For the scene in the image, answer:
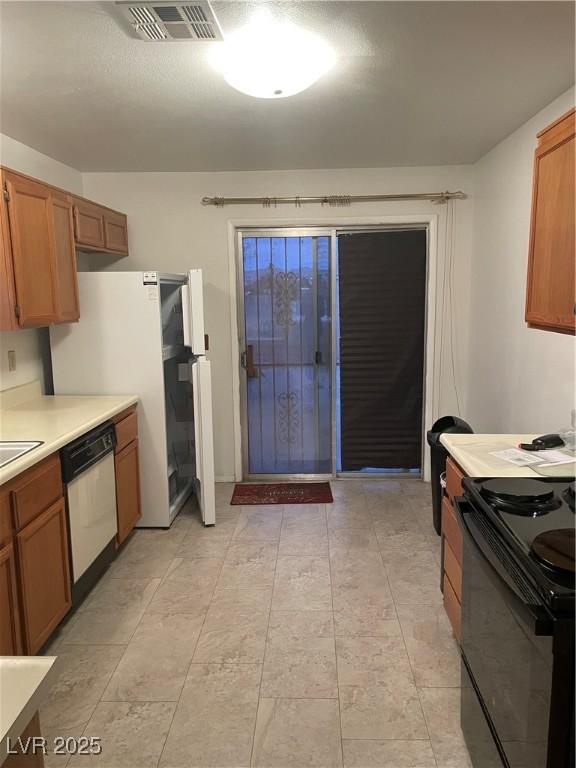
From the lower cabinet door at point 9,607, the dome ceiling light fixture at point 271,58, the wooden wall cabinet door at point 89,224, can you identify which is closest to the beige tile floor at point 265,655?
the lower cabinet door at point 9,607

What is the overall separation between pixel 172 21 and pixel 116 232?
2.31 meters

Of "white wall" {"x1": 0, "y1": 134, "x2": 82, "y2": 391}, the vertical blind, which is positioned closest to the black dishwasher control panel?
"white wall" {"x1": 0, "y1": 134, "x2": 82, "y2": 391}

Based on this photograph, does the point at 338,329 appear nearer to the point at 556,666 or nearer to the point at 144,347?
the point at 144,347

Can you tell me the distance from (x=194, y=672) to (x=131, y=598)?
2.37ft

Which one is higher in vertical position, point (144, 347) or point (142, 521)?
point (144, 347)

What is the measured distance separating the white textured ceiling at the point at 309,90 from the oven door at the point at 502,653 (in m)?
1.74

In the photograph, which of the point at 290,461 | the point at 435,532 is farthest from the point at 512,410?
the point at 290,461

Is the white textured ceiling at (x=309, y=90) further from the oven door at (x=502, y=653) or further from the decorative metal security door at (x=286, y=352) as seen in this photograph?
the oven door at (x=502, y=653)

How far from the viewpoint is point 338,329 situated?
173 inches

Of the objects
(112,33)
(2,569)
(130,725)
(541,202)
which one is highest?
(112,33)

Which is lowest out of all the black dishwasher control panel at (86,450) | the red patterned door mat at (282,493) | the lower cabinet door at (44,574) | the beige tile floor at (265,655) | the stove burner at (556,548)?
the beige tile floor at (265,655)

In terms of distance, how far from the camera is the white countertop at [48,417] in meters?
2.23

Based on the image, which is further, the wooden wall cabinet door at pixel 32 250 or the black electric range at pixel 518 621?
the wooden wall cabinet door at pixel 32 250

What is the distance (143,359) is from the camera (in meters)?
3.47
